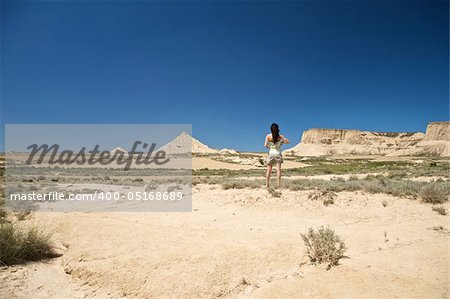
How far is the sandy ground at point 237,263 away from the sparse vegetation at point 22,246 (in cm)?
21

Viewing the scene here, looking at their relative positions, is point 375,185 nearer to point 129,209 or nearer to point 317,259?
point 317,259

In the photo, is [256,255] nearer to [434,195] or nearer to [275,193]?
[275,193]

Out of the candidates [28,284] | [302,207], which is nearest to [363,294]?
[28,284]

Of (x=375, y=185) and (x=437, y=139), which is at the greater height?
(x=437, y=139)

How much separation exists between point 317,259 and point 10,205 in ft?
32.0

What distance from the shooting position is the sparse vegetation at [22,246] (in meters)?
4.07

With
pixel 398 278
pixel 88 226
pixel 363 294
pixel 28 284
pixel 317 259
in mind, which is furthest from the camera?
pixel 88 226

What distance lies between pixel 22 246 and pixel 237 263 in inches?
120

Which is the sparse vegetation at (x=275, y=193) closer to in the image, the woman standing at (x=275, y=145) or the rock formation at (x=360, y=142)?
the woman standing at (x=275, y=145)

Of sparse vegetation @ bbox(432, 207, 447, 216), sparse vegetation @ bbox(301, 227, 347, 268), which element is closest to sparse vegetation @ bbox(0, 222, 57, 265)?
sparse vegetation @ bbox(301, 227, 347, 268)

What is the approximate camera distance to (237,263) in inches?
153

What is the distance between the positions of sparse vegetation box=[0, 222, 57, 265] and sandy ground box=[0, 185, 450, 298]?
0.68 ft

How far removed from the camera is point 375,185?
8516mm

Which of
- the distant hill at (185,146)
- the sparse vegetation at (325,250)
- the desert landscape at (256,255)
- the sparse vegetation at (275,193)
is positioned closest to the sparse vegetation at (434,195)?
the desert landscape at (256,255)
